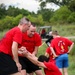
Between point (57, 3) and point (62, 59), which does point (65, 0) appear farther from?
point (62, 59)

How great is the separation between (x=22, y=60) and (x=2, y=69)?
110cm

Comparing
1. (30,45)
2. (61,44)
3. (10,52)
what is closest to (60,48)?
(61,44)

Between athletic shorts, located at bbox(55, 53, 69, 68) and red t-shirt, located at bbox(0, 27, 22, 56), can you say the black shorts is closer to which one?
red t-shirt, located at bbox(0, 27, 22, 56)

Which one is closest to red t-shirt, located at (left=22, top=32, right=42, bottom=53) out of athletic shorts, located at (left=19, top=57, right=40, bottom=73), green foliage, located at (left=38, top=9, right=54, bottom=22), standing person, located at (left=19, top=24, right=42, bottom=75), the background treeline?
standing person, located at (left=19, top=24, right=42, bottom=75)

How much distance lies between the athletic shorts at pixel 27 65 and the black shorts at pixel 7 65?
995mm

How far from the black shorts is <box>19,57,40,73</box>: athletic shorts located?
100 cm

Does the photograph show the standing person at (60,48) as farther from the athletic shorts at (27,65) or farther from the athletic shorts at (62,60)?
the athletic shorts at (27,65)

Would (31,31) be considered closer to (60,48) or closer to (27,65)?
(27,65)

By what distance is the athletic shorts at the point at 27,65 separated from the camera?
27.1 feet

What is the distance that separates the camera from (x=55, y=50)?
1048cm

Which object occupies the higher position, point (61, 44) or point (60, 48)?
point (61, 44)

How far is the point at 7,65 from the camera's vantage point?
723cm

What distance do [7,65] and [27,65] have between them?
1327 millimetres

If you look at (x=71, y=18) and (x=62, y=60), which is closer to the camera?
(x=62, y=60)
